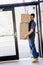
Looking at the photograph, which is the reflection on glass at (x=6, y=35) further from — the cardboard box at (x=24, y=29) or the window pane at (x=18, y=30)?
the cardboard box at (x=24, y=29)

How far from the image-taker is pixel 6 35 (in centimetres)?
610

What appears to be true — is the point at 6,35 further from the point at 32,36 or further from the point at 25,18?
the point at 25,18

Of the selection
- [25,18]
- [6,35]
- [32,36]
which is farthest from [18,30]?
[25,18]

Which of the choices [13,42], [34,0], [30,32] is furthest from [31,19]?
[13,42]

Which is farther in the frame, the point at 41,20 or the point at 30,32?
the point at 41,20

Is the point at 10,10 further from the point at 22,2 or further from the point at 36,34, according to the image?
the point at 36,34

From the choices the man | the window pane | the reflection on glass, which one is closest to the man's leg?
the man

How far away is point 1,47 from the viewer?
619cm

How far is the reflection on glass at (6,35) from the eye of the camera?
19.7ft

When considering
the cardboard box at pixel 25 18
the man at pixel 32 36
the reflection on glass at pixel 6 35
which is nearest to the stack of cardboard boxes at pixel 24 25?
the cardboard box at pixel 25 18

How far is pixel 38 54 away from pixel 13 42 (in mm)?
996

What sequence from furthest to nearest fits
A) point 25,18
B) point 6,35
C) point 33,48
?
1. point 6,35
2. point 33,48
3. point 25,18

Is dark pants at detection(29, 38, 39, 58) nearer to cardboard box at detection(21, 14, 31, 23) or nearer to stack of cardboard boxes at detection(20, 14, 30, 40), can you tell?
stack of cardboard boxes at detection(20, 14, 30, 40)

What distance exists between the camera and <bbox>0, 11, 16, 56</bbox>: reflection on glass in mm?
6020
